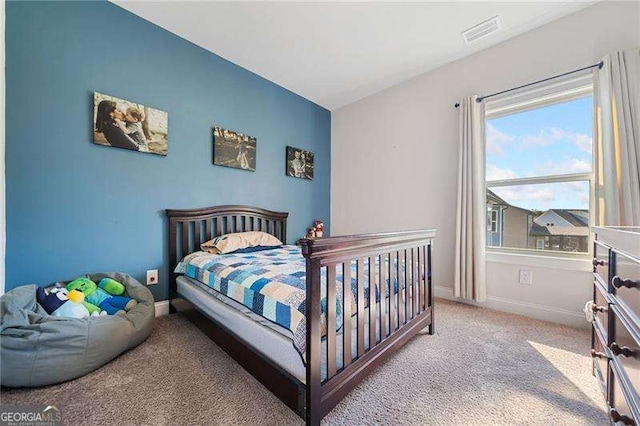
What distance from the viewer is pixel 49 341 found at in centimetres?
122

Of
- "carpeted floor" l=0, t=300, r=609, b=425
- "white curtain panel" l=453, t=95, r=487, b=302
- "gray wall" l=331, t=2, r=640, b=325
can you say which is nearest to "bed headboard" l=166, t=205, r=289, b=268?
"carpeted floor" l=0, t=300, r=609, b=425

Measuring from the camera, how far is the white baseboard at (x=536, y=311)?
1.99 metres

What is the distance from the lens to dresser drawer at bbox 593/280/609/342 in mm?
1061

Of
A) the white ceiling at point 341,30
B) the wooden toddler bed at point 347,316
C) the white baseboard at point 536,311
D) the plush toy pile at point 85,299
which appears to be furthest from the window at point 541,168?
the plush toy pile at point 85,299

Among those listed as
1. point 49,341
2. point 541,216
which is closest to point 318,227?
point 541,216

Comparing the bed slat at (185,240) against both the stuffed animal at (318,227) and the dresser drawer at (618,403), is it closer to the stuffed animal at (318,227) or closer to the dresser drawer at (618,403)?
the stuffed animal at (318,227)

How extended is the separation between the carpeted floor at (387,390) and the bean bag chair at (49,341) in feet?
0.25

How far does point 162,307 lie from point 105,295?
53cm

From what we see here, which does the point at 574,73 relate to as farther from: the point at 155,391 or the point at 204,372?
the point at 155,391

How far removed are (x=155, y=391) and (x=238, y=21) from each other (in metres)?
2.72

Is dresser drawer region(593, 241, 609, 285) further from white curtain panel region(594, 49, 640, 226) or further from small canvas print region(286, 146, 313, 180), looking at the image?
small canvas print region(286, 146, 313, 180)

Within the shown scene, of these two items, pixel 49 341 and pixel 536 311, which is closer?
pixel 49 341

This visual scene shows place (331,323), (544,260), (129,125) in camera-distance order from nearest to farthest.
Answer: (331,323), (129,125), (544,260)

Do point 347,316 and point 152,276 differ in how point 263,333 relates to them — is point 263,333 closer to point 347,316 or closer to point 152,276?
point 347,316
